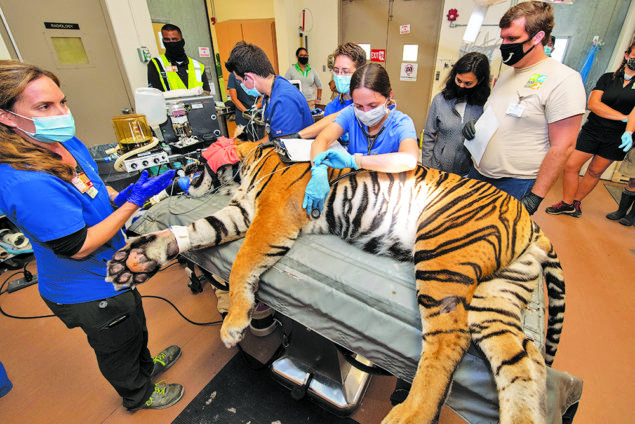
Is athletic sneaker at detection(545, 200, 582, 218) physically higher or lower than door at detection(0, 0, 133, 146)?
lower

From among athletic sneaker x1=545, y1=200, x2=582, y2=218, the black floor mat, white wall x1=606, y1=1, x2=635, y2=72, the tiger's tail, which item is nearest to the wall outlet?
the black floor mat

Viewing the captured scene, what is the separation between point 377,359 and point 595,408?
1.58 m

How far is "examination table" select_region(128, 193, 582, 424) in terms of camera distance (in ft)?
3.52

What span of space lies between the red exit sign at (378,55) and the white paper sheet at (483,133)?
206 inches

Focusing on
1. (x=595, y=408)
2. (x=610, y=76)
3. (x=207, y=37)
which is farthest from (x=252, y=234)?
(x=207, y=37)

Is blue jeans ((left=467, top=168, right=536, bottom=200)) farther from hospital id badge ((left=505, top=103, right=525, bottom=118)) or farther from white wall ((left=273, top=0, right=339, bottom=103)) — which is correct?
white wall ((left=273, top=0, right=339, bottom=103))

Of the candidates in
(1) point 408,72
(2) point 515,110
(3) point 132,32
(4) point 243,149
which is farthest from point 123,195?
(1) point 408,72

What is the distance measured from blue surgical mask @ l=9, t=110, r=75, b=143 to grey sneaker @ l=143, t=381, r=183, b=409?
1486mm

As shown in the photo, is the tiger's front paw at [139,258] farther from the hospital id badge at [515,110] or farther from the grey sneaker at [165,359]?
the hospital id badge at [515,110]

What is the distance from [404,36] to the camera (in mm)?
6086

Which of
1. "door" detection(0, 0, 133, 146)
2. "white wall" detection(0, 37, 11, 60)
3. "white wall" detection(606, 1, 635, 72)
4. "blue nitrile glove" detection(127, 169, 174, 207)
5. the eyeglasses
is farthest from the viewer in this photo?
"white wall" detection(606, 1, 635, 72)

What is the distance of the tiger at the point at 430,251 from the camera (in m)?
1.05

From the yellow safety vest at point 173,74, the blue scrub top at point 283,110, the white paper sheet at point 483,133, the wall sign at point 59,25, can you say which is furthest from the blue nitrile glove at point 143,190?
the wall sign at point 59,25

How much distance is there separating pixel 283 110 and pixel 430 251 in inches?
57.3
